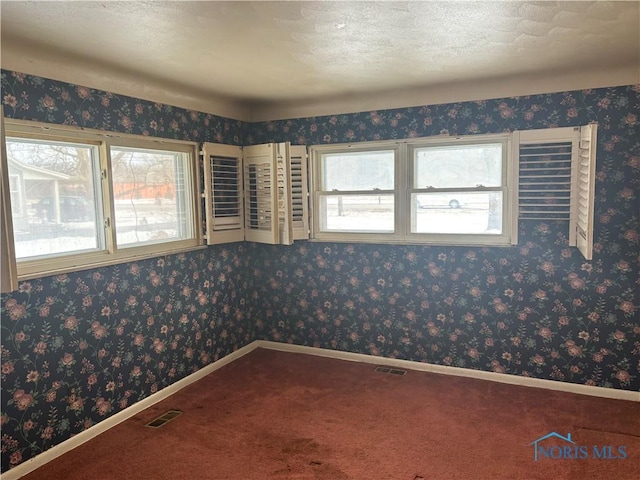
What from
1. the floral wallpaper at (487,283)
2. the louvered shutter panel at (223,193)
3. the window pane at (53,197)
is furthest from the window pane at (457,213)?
the window pane at (53,197)

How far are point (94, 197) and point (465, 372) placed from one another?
3.03 metres

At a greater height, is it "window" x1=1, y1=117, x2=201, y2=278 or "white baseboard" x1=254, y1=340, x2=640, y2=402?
"window" x1=1, y1=117, x2=201, y2=278

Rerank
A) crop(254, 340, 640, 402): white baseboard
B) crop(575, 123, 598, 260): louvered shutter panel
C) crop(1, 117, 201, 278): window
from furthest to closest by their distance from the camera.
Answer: crop(254, 340, 640, 402): white baseboard
crop(575, 123, 598, 260): louvered shutter panel
crop(1, 117, 201, 278): window

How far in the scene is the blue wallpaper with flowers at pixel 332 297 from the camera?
2.76m

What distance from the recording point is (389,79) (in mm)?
3430

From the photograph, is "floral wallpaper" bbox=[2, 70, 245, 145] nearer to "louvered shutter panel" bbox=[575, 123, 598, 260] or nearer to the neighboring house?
the neighboring house

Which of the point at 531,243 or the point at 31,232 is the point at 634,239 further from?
the point at 31,232

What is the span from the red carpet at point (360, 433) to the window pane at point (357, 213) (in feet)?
4.12

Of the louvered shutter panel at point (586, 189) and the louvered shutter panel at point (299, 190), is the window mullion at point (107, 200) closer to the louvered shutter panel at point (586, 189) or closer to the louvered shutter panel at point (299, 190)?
the louvered shutter panel at point (299, 190)

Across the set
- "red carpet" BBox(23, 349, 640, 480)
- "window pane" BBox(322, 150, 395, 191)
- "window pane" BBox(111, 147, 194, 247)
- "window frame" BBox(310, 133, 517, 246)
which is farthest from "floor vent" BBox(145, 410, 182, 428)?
"window pane" BBox(322, 150, 395, 191)

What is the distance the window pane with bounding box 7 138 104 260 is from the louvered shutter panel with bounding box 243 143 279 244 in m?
1.27

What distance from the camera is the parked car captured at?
2809 millimetres

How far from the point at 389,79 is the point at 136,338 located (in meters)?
2.54

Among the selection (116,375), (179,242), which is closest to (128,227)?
(179,242)
